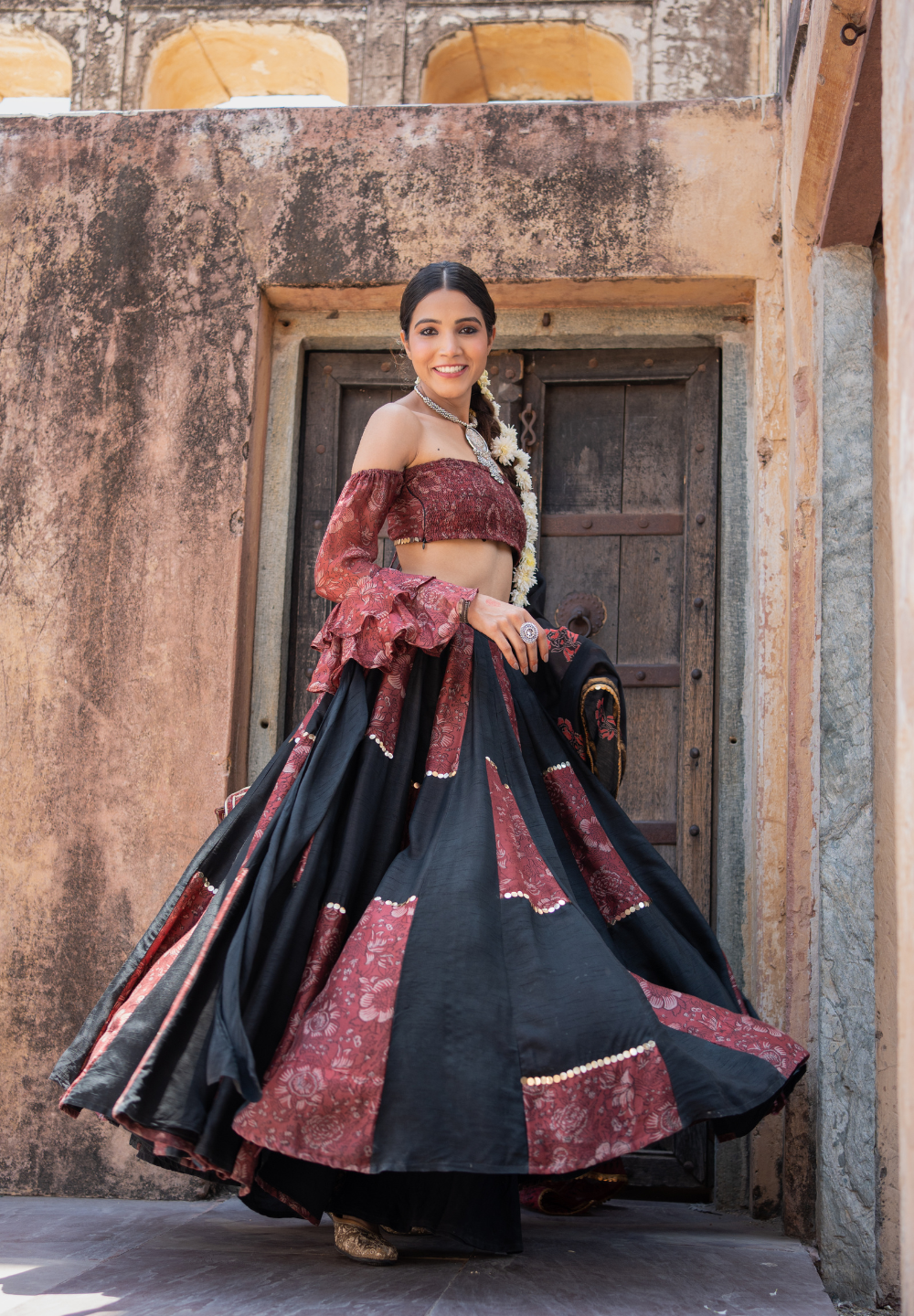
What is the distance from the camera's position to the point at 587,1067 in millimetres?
2219

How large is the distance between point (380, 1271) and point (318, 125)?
133 inches

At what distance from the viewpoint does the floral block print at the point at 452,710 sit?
272cm

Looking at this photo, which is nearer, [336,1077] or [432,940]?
[336,1077]

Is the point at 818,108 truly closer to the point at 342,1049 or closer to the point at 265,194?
the point at 265,194

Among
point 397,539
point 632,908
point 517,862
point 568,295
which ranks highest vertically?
point 568,295

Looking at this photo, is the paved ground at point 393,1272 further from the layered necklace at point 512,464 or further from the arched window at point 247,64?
the arched window at point 247,64

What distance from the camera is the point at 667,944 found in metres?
2.71

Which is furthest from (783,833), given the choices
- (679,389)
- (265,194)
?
(265,194)

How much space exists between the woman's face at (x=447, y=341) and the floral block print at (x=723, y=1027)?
158cm

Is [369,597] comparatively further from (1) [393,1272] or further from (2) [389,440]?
(1) [393,1272]

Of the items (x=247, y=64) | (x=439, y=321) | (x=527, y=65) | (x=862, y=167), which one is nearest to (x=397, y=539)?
(x=439, y=321)

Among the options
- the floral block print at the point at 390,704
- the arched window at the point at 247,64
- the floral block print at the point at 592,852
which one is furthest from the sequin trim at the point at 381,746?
the arched window at the point at 247,64

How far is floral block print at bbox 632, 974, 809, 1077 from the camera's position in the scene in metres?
2.42

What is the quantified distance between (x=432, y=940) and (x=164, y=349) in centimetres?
234
